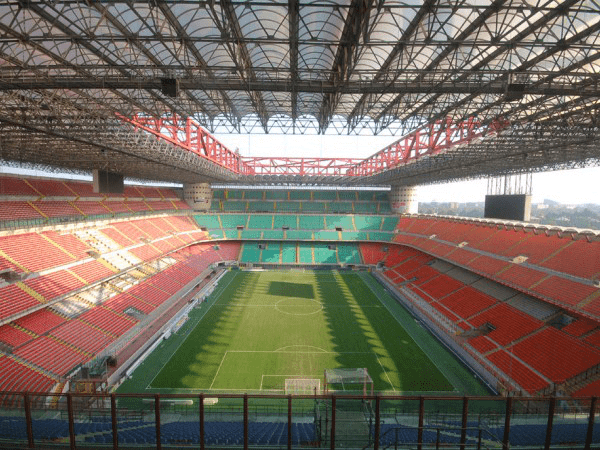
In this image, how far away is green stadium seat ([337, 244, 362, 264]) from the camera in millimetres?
42600

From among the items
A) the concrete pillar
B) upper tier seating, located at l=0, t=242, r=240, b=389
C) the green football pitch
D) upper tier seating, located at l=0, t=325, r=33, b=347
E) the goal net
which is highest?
the concrete pillar

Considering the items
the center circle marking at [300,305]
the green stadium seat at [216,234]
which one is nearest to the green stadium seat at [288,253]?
the green stadium seat at [216,234]

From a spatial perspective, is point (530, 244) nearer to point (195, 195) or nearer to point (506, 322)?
point (506, 322)

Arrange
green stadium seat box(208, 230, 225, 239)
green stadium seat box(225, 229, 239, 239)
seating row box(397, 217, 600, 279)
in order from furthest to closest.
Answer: green stadium seat box(225, 229, 239, 239)
green stadium seat box(208, 230, 225, 239)
seating row box(397, 217, 600, 279)

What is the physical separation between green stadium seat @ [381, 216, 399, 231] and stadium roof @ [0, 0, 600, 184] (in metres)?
27.6

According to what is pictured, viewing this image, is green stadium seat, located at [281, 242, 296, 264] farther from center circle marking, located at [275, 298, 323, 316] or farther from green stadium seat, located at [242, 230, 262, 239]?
center circle marking, located at [275, 298, 323, 316]

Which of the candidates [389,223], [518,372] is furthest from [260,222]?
[518,372]

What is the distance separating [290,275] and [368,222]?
16.7 m

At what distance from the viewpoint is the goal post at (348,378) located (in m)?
14.7

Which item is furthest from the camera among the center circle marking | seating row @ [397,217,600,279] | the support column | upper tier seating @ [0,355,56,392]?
the support column

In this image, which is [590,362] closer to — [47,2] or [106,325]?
[47,2]

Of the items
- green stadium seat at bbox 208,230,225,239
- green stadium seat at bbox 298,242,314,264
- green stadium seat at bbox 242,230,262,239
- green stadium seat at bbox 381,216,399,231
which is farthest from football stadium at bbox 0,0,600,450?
green stadium seat at bbox 381,216,399,231

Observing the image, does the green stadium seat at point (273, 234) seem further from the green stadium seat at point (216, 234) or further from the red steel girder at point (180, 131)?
the red steel girder at point (180, 131)

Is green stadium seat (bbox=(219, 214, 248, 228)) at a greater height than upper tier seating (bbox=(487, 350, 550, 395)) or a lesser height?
greater
